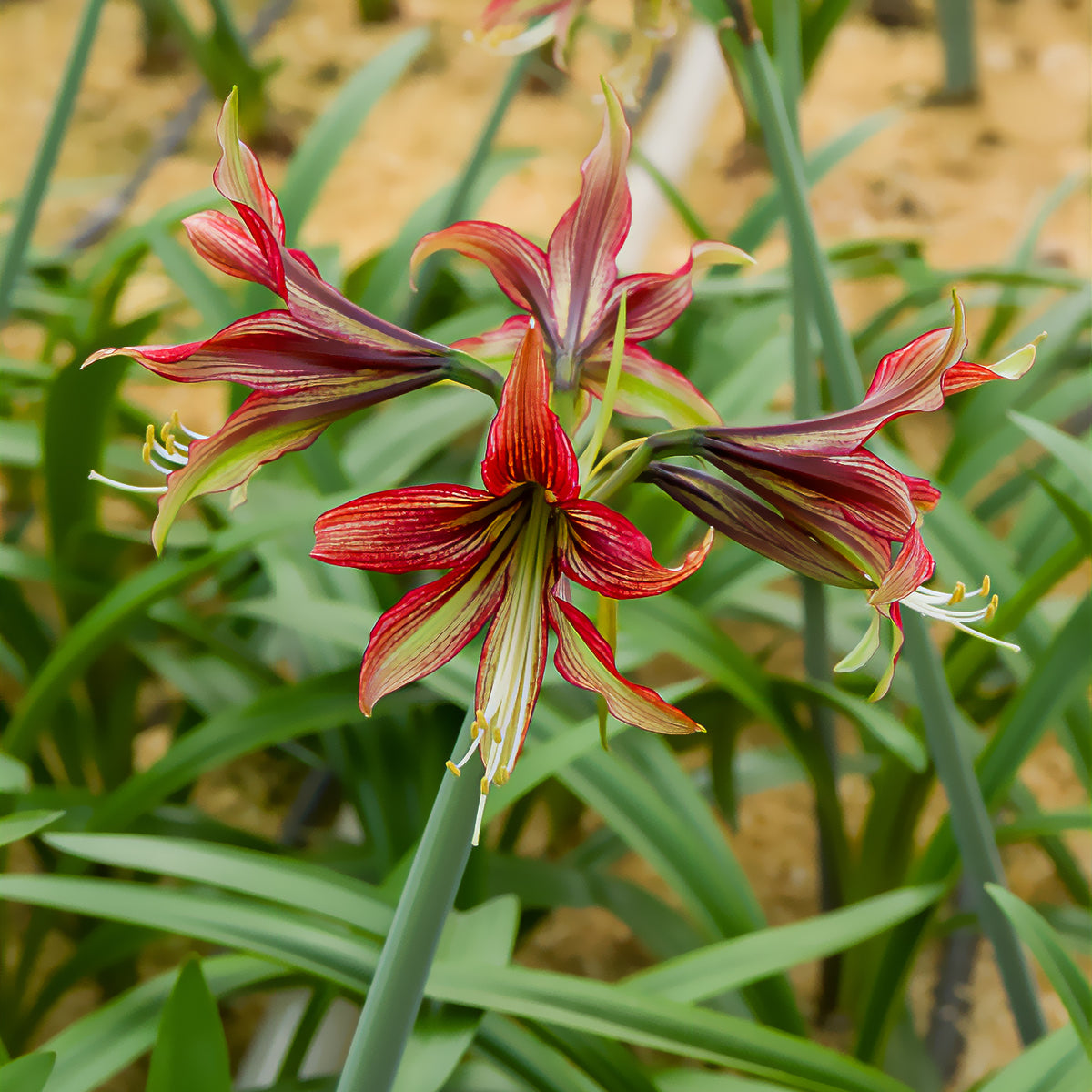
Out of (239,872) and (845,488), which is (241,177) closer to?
(845,488)

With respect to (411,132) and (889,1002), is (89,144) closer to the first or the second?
(411,132)

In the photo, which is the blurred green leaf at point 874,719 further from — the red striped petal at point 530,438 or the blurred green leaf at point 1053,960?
the red striped petal at point 530,438

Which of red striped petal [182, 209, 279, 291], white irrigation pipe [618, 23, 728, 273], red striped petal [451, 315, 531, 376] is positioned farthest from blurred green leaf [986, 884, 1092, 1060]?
white irrigation pipe [618, 23, 728, 273]

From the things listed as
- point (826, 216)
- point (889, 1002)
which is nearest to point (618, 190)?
point (889, 1002)

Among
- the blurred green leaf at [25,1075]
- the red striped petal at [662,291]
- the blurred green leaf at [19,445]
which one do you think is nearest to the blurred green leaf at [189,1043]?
the blurred green leaf at [25,1075]

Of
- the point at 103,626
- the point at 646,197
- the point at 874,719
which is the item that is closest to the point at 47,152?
the point at 103,626

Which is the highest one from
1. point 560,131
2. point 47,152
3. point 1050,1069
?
point 560,131
